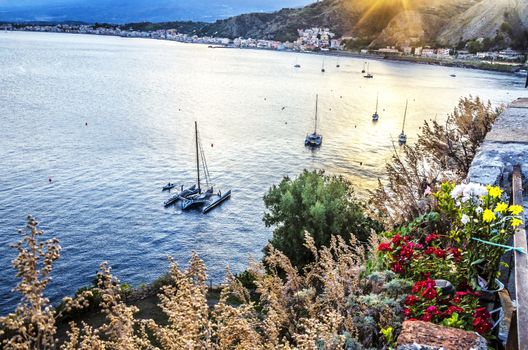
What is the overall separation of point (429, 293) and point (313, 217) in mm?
16988

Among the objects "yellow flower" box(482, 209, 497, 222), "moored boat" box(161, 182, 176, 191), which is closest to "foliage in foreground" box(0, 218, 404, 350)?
"yellow flower" box(482, 209, 497, 222)

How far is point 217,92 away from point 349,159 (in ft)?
160

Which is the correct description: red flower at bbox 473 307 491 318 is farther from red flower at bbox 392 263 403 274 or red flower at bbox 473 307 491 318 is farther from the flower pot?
red flower at bbox 392 263 403 274

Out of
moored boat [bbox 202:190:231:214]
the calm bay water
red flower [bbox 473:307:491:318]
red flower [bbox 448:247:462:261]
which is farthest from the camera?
moored boat [bbox 202:190:231:214]

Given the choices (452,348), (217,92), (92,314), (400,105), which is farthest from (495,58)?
(452,348)

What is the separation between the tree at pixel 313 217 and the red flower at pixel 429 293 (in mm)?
16474

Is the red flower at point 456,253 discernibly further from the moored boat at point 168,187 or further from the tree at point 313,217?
the moored boat at point 168,187

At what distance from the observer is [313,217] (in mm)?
19984

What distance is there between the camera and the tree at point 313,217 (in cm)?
1989

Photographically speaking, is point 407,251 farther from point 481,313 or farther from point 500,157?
point 500,157

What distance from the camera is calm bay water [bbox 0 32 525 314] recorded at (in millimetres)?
28125

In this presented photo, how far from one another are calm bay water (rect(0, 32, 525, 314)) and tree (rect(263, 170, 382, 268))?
4308 millimetres

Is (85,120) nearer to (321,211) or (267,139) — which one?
(267,139)

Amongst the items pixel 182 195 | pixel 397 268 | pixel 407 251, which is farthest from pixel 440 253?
pixel 182 195
